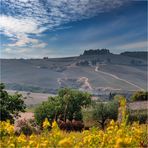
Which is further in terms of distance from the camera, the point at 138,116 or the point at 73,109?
the point at 73,109

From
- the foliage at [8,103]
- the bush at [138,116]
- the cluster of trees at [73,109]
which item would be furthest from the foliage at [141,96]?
the foliage at [8,103]

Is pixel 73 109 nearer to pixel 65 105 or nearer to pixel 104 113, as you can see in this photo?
pixel 65 105

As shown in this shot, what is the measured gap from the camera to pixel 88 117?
45.1 m

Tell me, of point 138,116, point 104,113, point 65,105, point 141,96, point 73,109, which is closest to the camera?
point 65,105

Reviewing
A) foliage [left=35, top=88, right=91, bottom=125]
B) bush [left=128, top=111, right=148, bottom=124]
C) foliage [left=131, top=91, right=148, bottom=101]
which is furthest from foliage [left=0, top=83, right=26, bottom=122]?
foliage [left=131, top=91, right=148, bottom=101]

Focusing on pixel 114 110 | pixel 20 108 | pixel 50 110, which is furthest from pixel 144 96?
pixel 20 108

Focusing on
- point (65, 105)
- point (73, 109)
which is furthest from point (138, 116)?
point (65, 105)

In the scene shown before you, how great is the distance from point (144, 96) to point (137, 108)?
12.2m

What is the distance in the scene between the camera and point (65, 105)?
42719 mm

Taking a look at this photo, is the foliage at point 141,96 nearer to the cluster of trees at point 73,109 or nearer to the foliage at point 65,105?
the cluster of trees at point 73,109

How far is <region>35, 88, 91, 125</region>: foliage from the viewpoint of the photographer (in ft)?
140

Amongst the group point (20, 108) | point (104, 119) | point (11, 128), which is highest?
point (11, 128)

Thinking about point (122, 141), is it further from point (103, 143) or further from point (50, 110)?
point (50, 110)

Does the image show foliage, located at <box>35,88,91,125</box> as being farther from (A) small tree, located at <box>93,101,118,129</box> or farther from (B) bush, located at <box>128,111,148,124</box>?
(B) bush, located at <box>128,111,148,124</box>
